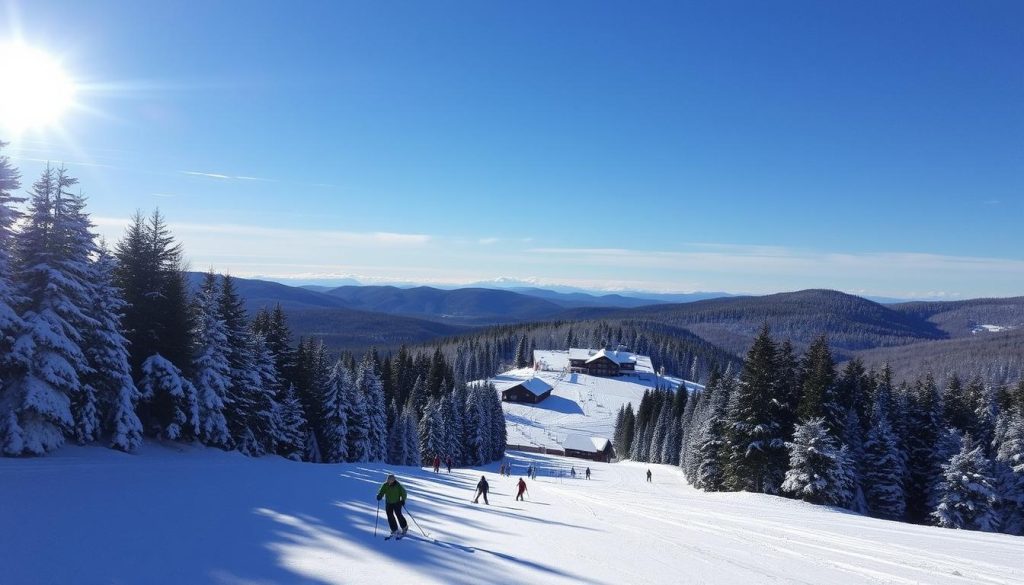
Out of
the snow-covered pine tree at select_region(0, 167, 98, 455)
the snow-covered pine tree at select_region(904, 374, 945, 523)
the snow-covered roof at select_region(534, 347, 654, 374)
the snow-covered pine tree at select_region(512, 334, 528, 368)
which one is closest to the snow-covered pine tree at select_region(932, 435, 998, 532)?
the snow-covered pine tree at select_region(904, 374, 945, 523)

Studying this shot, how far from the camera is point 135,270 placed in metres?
25.0

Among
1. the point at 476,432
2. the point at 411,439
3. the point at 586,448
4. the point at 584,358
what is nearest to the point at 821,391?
the point at 411,439

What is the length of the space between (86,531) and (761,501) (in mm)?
27254

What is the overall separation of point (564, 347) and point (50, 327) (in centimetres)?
16672

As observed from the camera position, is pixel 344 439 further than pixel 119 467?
Yes

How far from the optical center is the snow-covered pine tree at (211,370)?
25.4m

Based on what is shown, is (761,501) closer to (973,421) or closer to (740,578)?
(740,578)

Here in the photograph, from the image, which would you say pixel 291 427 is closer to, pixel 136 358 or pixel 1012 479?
pixel 136 358

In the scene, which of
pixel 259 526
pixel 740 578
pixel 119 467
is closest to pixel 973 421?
pixel 740 578

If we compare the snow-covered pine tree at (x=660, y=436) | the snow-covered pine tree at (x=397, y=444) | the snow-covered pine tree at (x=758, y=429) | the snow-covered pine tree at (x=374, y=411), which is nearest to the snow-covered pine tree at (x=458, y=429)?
the snow-covered pine tree at (x=397, y=444)

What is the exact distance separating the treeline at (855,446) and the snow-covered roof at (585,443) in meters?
37.3

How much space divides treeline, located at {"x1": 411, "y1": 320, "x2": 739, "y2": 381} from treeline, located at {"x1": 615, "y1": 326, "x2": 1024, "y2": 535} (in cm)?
9996

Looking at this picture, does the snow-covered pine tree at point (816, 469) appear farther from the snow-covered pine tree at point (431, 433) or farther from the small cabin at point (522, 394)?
the small cabin at point (522, 394)

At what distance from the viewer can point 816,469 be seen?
93.2ft
